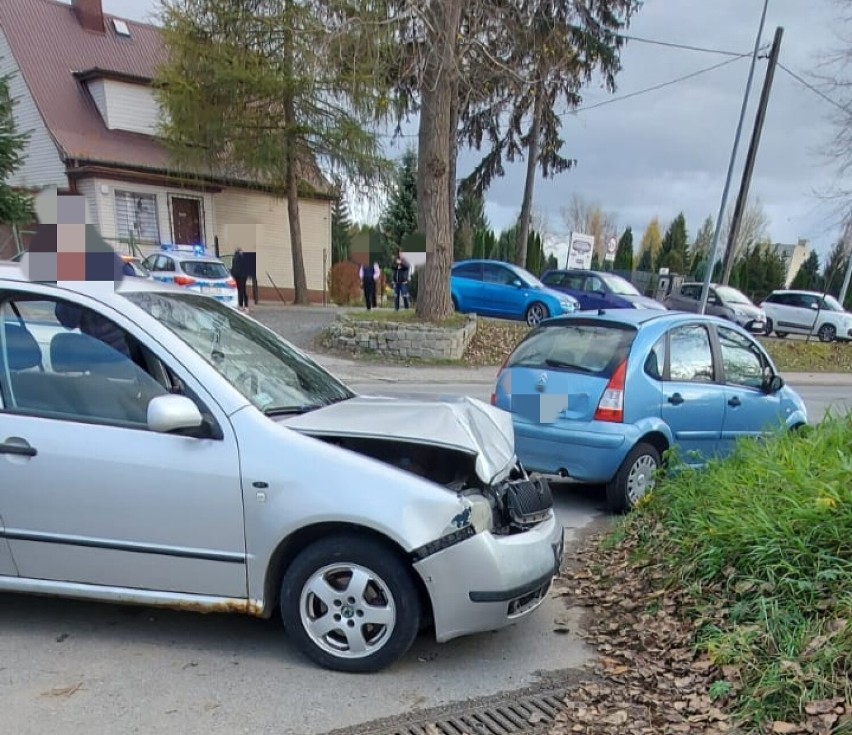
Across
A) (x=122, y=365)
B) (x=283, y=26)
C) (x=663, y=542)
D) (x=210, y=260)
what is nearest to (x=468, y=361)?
(x=210, y=260)

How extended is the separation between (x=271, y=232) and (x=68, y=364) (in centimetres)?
2555

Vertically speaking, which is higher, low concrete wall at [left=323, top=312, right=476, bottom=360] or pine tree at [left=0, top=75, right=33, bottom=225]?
pine tree at [left=0, top=75, right=33, bottom=225]

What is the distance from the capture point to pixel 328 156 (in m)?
21.5

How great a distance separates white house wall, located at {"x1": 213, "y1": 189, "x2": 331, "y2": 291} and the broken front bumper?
2490cm

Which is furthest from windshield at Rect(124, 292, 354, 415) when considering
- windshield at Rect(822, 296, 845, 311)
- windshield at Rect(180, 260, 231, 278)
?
windshield at Rect(822, 296, 845, 311)

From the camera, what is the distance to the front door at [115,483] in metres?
2.94

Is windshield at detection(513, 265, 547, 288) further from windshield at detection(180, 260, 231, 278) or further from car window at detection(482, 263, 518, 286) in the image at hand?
windshield at detection(180, 260, 231, 278)

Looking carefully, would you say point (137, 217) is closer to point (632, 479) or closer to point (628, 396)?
point (628, 396)

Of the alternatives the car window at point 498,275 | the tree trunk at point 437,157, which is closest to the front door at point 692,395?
the tree trunk at point 437,157

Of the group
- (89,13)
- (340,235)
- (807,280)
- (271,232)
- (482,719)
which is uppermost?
(89,13)

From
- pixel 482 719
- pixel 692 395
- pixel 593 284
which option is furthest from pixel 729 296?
pixel 482 719

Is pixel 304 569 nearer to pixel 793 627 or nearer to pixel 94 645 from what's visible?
pixel 94 645

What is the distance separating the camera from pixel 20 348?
3.27 meters

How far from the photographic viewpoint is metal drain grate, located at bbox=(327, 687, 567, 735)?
2.65 m
